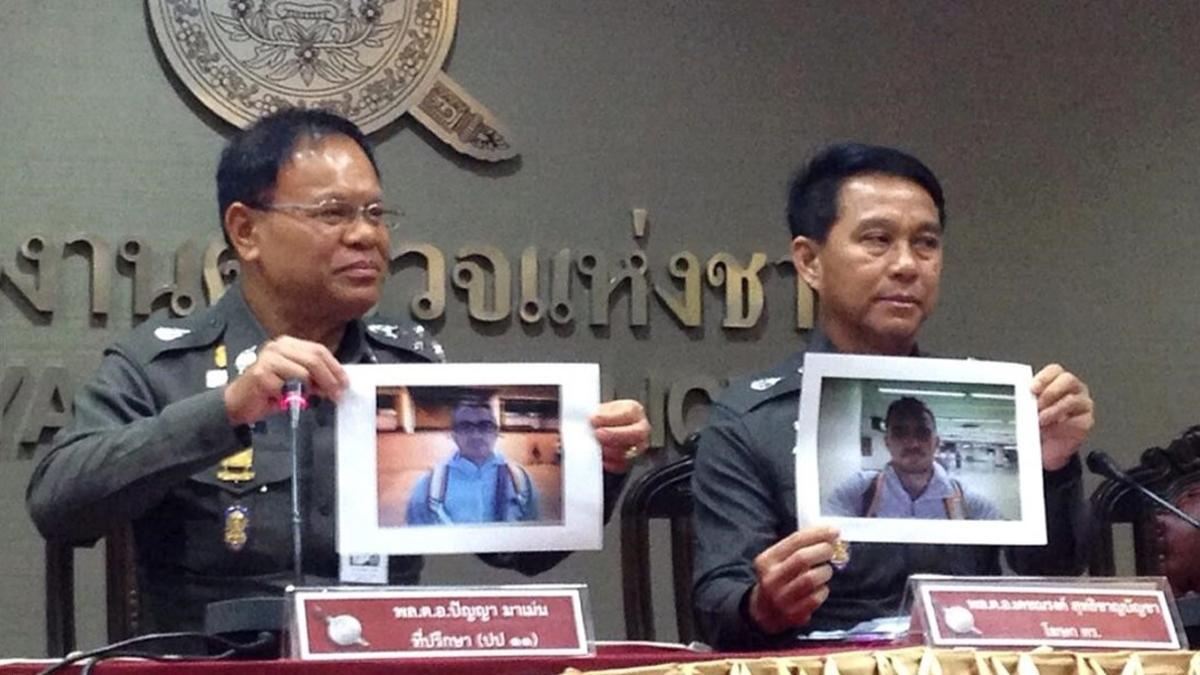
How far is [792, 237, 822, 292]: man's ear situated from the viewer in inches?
84.1

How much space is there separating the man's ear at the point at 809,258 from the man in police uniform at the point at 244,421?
45 centimetres

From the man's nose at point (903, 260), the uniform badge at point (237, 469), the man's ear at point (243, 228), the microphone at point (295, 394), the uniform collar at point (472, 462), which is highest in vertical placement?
the man's ear at point (243, 228)

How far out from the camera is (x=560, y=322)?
9.51 feet

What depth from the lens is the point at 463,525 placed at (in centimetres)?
156

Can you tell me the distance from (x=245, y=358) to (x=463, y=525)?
518 millimetres

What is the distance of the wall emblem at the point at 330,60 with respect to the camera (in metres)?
2.80

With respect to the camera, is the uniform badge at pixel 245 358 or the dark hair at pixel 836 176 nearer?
the uniform badge at pixel 245 358

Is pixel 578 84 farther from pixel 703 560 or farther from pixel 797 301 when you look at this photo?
pixel 703 560

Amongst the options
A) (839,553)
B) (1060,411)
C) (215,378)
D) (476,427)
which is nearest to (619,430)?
(476,427)

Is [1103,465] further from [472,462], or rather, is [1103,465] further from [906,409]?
[472,462]

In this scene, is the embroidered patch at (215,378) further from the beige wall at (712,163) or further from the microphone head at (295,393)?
the beige wall at (712,163)

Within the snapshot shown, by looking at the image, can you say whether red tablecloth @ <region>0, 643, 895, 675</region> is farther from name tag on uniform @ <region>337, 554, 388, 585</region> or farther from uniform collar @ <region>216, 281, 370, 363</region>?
uniform collar @ <region>216, 281, 370, 363</region>

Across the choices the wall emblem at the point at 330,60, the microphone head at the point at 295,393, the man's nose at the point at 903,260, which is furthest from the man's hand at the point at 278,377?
the wall emblem at the point at 330,60

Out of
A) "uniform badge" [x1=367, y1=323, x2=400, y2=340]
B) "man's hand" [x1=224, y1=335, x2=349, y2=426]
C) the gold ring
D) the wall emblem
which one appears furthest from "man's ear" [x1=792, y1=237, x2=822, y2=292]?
the wall emblem
